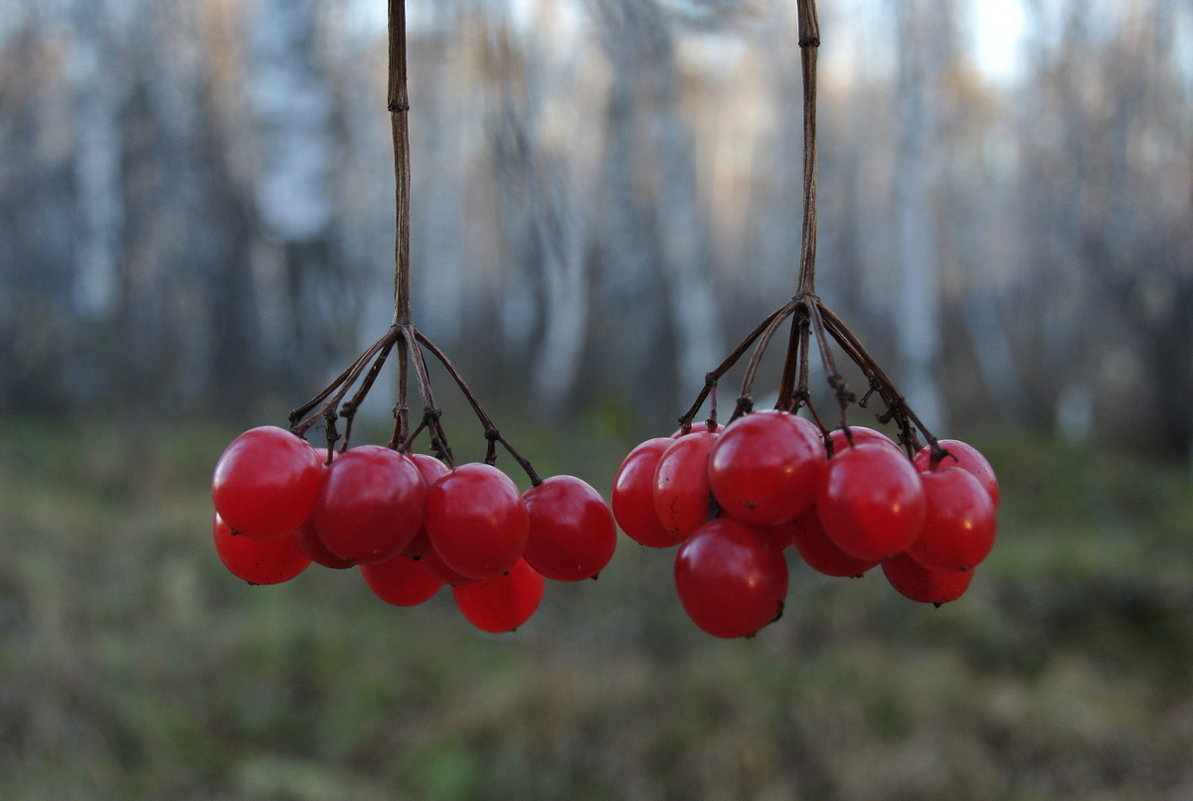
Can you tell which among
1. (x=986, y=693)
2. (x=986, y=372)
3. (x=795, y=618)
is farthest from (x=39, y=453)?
(x=986, y=372)

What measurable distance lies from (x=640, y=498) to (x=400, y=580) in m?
0.20

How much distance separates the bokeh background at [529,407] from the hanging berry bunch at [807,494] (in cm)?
75

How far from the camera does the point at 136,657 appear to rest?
4.75 m

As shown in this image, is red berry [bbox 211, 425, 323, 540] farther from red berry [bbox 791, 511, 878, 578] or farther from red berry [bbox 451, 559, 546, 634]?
red berry [bbox 791, 511, 878, 578]

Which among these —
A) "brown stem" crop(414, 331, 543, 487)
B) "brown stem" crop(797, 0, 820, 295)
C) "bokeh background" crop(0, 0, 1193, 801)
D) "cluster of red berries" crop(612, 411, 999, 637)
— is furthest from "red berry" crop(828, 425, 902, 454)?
"bokeh background" crop(0, 0, 1193, 801)

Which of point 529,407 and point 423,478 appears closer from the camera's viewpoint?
point 423,478

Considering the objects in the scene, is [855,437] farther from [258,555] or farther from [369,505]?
[258,555]

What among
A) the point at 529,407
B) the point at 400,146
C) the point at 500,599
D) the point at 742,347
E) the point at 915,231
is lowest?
the point at 529,407

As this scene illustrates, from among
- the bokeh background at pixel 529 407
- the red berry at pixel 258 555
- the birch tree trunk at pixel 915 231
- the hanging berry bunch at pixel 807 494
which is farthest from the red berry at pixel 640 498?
the birch tree trunk at pixel 915 231

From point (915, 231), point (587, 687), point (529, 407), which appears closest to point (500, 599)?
point (587, 687)

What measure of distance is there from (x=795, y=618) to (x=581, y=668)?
4.51ft

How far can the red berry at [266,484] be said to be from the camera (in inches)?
25.9

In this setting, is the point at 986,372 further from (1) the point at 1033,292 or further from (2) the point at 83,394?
(2) the point at 83,394

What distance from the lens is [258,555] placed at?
73cm
